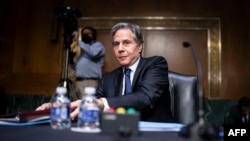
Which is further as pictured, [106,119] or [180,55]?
[180,55]

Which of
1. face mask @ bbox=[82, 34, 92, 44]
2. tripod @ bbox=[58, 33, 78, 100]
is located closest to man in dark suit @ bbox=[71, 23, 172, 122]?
tripod @ bbox=[58, 33, 78, 100]

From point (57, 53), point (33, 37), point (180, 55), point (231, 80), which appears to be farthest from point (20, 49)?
point (231, 80)

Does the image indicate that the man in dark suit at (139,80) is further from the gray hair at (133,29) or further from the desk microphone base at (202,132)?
the desk microphone base at (202,132)

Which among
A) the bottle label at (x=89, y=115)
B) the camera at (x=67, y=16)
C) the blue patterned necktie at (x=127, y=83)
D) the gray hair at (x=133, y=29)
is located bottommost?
the bottle label at (x=89, y=115)

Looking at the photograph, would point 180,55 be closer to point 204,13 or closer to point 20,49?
point 204,13

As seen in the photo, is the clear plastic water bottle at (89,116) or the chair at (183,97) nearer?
the clear plastic water bottle at (89,116)

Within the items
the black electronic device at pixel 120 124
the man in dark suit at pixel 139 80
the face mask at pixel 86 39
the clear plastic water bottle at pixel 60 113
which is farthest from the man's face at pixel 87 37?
the black electronic device at pixel 120 124

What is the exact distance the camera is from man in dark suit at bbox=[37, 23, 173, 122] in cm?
129

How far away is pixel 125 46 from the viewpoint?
154 cm

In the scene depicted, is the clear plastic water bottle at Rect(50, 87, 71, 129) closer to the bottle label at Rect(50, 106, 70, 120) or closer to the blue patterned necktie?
the bottle label at Rect(50, 106, 70, 120)

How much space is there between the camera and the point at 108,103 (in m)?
1.14

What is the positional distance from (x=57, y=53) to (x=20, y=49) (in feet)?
1.78

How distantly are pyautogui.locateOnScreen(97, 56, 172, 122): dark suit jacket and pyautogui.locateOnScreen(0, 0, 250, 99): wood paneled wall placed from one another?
2451 millimetres

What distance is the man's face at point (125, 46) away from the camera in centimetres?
152
